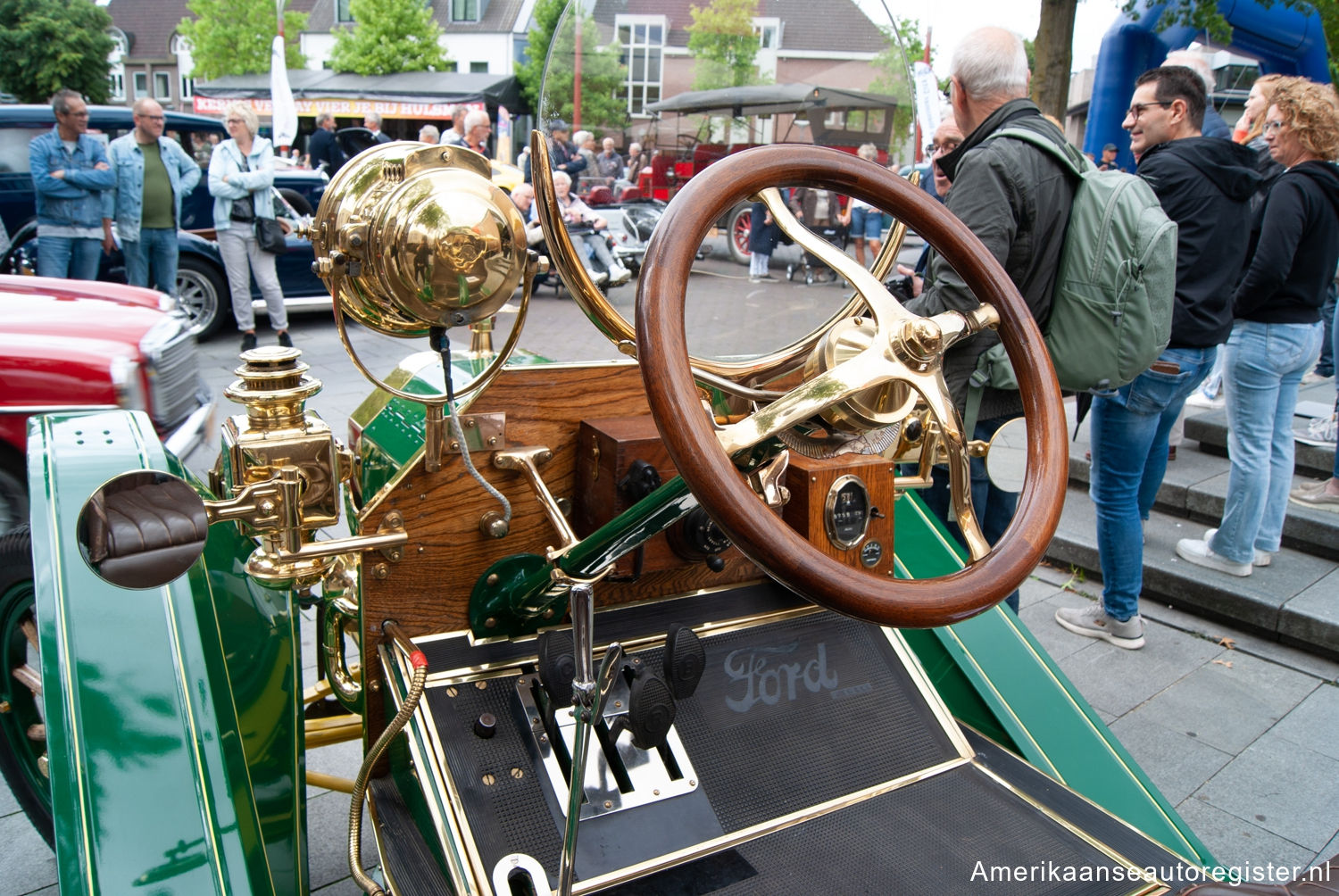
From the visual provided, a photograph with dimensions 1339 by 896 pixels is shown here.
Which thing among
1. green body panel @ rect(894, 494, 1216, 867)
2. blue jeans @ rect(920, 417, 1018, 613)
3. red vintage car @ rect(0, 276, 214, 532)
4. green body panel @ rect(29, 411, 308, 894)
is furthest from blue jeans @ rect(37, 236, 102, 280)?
green body panel @ rect(894, 494, 1216, 867)

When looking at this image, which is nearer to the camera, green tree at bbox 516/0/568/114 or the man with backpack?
green tree at bbox 516/0/568/114

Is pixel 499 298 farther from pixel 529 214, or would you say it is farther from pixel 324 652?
pixel 324 652

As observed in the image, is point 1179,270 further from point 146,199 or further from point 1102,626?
point 146,199

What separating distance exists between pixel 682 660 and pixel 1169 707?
2506 mm

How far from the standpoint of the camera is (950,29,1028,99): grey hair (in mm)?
2547

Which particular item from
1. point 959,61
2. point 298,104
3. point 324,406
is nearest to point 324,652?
point 959,61

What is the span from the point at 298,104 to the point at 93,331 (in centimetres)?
2530

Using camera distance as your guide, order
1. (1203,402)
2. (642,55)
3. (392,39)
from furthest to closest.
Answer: (392,39), (1203,402), (642,55)

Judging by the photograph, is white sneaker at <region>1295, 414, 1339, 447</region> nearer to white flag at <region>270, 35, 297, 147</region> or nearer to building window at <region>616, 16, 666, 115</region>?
building window at <region>616, 16, 666, 115</region>

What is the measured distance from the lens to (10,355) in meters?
3.11

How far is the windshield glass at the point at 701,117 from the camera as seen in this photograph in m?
1.53

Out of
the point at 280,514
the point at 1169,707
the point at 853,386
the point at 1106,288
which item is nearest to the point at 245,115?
the point at 1106,288

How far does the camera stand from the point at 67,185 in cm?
683

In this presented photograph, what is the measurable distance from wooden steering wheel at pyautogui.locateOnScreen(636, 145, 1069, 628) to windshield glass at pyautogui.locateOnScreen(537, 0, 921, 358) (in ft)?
0.71
